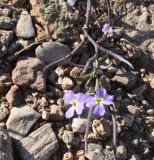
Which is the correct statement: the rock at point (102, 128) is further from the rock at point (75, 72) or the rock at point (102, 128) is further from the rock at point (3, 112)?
the rock at point (3, 112)

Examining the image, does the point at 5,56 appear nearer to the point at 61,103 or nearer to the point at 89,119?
the point at 61,103

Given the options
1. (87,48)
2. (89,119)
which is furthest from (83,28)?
(89,119)

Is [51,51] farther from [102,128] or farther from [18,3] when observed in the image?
[102,128]

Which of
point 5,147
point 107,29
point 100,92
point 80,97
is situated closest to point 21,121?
point 5,147

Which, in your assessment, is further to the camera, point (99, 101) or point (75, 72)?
point (75, 72)

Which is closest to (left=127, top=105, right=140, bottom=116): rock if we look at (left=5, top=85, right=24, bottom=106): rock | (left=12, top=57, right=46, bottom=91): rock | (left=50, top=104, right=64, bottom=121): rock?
(left=50, top=104, right=64, bottom=121): rock
